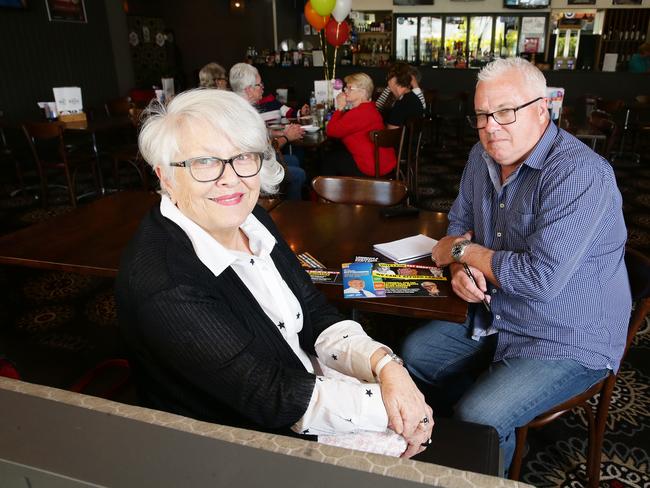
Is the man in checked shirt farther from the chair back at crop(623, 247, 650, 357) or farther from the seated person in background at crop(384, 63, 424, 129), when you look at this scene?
the seated person in background at crop(384, 63, 424, 129)

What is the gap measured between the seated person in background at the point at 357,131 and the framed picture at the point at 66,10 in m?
5.02

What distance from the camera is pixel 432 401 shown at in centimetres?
183

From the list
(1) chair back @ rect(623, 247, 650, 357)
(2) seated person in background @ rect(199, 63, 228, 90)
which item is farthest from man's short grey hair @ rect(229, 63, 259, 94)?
(1) chair back @ rect(623, 247, 650, 357)

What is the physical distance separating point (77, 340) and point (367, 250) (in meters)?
1.85

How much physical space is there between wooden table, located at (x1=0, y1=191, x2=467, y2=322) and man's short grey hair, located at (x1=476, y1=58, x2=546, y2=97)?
0.67 meters

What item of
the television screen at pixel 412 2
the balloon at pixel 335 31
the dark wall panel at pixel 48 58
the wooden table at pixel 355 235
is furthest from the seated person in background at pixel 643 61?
the dark wall panel at pixel 48 58

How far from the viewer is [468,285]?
1.56 metres

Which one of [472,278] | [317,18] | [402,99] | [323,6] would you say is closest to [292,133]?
[402,99]

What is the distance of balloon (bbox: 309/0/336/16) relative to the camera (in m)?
5.49

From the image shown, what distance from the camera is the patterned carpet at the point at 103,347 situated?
1882mm

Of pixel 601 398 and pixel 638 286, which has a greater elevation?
pixel 638 286

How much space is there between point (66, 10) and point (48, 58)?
30.6 inches

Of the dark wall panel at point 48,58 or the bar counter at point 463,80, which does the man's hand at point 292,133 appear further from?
the dark wall panel at point 48,58

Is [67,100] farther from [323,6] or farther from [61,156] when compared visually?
[323,6]
